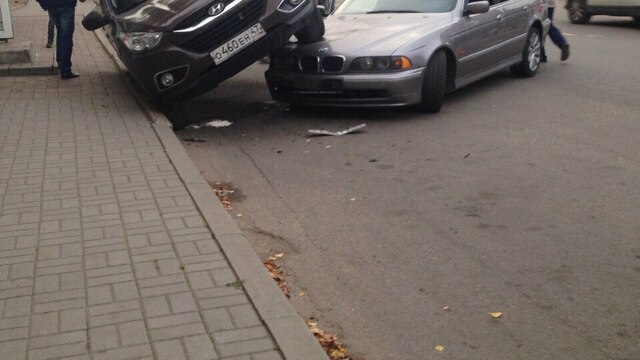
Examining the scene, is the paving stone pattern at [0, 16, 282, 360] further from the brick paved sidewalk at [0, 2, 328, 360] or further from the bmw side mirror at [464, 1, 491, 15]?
the bmw side mirror at [464, 1, 491, 15]

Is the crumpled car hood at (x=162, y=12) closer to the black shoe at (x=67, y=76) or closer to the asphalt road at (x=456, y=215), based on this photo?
the asphalt road at (x=456, y=215)

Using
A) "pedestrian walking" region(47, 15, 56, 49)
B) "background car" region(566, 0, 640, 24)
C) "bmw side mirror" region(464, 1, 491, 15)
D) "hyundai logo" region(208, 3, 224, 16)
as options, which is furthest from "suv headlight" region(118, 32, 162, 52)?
"background car" region(566, 0, 640, 24)

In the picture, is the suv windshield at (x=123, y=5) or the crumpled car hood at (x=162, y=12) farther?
the suv windshield at (x=123, y=5)

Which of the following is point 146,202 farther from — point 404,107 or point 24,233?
point 404,107

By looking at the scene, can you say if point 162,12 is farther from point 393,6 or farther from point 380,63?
point 393,6

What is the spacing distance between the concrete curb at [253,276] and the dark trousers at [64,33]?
4988mm

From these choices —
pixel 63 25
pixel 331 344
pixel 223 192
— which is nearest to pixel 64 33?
pixel 63 25

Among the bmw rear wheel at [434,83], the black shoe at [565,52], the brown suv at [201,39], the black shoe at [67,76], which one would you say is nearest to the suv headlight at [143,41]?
the brown suv at [201,39]

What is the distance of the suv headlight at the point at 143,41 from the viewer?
8758mm

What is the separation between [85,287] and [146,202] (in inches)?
61.8

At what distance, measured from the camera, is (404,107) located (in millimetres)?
9766

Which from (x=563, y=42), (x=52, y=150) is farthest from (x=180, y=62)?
(x=563, y=42)

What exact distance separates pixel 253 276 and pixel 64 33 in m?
7.98

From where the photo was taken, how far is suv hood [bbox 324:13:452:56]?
909 centimetres
